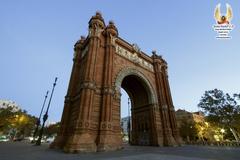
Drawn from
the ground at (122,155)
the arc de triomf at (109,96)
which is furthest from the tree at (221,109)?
the ground at (122,155)

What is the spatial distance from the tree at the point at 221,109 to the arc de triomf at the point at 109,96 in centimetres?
1044

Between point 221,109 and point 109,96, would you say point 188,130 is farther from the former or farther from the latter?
point 109,96

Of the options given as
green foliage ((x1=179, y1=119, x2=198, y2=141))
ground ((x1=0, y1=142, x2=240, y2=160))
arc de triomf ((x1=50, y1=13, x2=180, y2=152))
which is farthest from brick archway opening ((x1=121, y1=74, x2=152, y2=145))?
green foliage ((x1=179, y1=119, x2=198, y2=141))

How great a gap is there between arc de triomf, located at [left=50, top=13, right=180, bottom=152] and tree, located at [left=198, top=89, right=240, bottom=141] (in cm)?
1044

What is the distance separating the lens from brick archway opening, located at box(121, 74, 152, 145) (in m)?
23.9

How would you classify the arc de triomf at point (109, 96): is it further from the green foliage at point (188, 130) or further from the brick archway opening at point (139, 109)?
the green foliage at point (188, 130)

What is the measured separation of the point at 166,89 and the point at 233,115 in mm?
13588

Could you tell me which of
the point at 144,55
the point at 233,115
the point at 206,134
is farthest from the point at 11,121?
the point at 206,134

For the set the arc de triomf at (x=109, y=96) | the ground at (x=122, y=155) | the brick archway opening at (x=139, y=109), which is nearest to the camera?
the ground at (x=122, y=155)

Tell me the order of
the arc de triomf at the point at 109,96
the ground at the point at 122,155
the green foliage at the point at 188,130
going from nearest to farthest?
the ground at the point at 122,155
the arc de triomf at the point at 109,96
the green foliage at the point at 188,130

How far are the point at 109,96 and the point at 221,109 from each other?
25.0 metres

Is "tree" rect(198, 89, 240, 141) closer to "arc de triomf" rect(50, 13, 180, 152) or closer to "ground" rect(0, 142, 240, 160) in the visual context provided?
"arc de triomf" rect(50, 13, 180, 152)

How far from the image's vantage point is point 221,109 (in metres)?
29.6

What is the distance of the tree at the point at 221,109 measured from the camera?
93.1 feet
